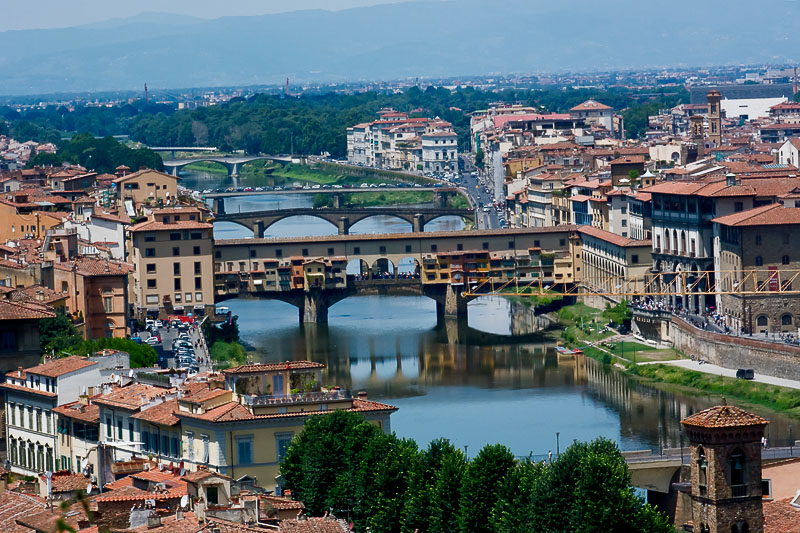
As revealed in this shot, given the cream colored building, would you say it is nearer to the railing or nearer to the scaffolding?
the scaffolding

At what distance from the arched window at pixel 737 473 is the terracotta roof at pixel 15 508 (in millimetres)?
7220

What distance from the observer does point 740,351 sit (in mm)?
47344

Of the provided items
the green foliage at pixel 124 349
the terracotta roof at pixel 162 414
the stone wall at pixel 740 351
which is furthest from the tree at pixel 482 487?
the stone wall at pixel 740 351

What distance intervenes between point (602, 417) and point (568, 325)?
17.3 meters

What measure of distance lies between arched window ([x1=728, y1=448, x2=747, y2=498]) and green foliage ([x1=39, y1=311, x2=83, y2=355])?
2120cm

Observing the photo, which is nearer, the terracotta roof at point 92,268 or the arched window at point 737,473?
the arched window at point 737,473

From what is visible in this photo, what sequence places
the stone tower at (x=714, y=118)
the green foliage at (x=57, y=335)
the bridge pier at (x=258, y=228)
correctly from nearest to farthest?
the green foliage at (x=57, y=335)
the bridge pier at (x=258, y=228)
the stone tower at (x=714, y=118)

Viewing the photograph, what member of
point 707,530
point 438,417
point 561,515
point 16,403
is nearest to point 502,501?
point 561,515

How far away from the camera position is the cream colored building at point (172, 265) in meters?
59.9

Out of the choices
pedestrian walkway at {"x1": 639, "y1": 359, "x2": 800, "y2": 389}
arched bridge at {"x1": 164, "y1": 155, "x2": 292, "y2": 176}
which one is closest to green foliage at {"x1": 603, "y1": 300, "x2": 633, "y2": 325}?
pedestrian walkway at {"x1": 639, "y1": 359, "x2": 800, "y2": 389}

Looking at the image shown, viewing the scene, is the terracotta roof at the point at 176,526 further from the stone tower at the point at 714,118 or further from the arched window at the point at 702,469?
the stone tower at the point at 714,118

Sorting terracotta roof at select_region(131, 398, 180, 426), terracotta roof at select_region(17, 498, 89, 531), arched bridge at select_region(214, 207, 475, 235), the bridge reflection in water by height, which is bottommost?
the bridge reflection in water

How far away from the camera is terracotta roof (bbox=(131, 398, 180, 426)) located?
27.8 m

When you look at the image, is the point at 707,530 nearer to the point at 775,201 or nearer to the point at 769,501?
the point at 769,501
